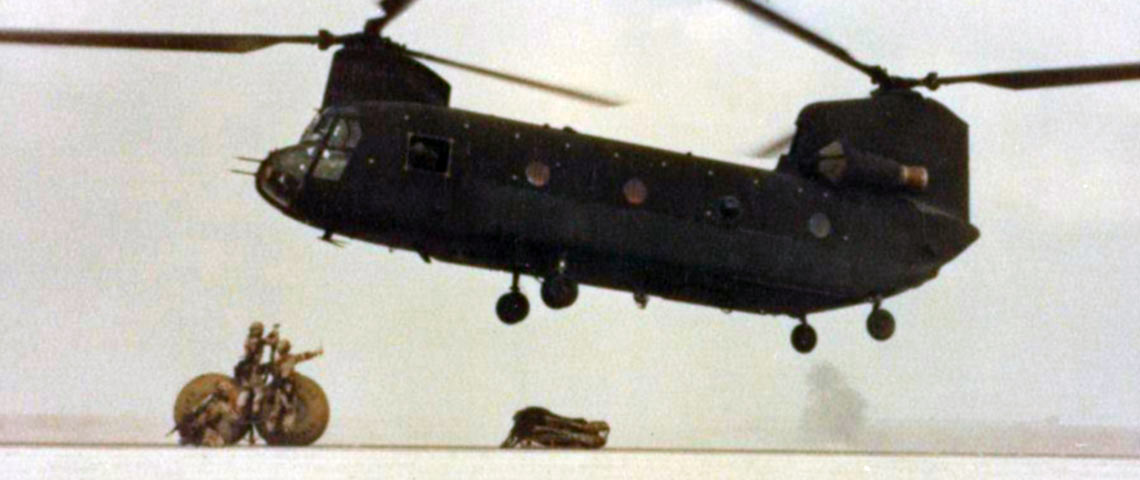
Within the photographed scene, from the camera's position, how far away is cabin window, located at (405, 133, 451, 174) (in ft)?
54.1

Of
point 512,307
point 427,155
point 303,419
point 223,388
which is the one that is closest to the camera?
point 223,388

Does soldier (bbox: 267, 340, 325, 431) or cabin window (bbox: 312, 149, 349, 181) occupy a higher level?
cabin window (bbox: 312, 149, 349, 181)

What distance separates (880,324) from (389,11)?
32.6 feet

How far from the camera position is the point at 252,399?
1541 cm

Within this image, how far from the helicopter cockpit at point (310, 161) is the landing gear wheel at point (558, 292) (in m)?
3.38

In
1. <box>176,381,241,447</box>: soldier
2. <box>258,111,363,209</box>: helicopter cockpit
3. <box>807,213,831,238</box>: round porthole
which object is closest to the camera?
<box>176,381,241,447</box>: soldier

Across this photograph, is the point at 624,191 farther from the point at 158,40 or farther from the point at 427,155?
the point at 158,40

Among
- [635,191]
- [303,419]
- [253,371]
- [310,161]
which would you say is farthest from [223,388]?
[635,191]

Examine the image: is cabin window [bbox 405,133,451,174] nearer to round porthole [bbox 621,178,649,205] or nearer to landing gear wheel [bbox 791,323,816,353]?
round porthole [bbox 621,178,649,205]

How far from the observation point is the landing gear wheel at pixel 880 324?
20297 mm

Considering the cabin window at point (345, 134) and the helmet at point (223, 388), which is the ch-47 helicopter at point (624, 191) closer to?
the cabin window at point (345, 134)

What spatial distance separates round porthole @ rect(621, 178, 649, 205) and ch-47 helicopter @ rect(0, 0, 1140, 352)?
2 cm

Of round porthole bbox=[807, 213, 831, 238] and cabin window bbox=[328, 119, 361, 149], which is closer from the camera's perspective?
cabin window bbox=[328, 119, 361, 149]

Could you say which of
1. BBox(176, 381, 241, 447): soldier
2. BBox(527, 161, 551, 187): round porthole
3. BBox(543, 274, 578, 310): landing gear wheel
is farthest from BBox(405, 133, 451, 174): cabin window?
BBox(176, 381, 241, 447): soldier
